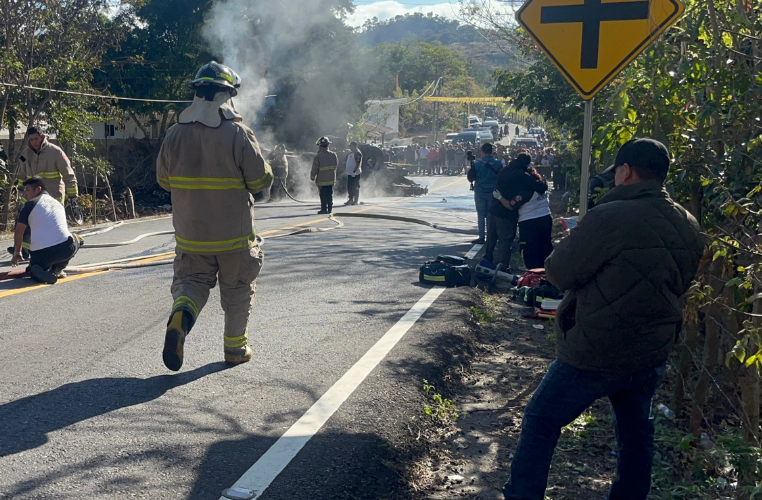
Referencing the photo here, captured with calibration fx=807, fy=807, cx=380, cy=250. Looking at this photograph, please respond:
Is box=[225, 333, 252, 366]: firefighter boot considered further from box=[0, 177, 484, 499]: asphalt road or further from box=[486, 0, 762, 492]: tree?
box=[486, 0, 762, 492]: tree

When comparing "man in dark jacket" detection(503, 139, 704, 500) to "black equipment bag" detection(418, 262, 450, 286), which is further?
"black equipment bag" detection(418, 262, 450, 286)

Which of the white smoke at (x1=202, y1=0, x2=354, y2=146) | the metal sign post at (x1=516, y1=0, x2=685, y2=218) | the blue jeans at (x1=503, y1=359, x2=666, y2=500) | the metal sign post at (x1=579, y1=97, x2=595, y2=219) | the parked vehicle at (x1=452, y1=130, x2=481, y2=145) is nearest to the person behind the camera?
the blue jeans at (x1=503, y1=359, x2=666, y2=500)

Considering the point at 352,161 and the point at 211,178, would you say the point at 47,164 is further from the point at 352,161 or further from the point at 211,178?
the point at 352,161

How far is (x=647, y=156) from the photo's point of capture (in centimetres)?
348

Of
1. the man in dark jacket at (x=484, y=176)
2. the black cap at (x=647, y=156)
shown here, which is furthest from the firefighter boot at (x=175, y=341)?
the man in dark jacket at (x=484, y=176)

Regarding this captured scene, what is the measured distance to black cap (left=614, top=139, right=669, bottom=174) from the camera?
348 cm

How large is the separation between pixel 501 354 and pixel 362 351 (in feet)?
4.74

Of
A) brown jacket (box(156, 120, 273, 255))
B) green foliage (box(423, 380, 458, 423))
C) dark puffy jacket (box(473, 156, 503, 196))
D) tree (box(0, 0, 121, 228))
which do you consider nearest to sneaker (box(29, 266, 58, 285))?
brown jacket (box(156, 120, 273, 255))

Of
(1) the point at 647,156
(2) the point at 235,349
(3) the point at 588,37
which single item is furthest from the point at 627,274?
(2) the point at 235,349

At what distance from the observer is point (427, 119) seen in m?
94.5

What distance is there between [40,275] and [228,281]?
3898mm

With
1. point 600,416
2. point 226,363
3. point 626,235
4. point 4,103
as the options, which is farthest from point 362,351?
point 4,103

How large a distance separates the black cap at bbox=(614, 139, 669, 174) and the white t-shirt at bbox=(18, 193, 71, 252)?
7.02m

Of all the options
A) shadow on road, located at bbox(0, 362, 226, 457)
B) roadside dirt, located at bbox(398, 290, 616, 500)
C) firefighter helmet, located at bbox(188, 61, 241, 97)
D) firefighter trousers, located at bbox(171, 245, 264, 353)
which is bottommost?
roadside dirt, located at bbox(398, 290, 616, 500)
